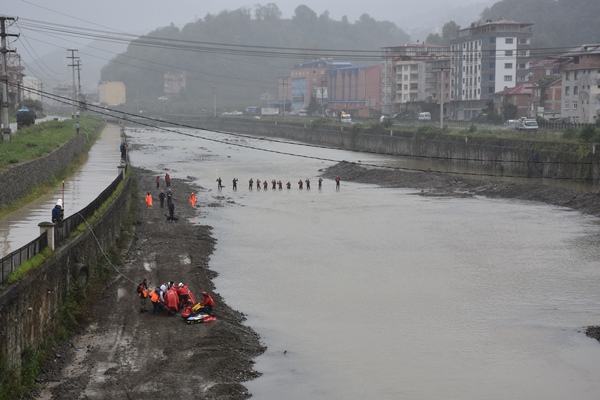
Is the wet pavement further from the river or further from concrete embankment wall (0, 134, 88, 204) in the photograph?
the river

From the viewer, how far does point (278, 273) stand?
29.5 m

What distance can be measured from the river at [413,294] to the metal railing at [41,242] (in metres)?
4.93

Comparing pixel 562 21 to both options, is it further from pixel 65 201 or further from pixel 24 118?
pixel 65 201

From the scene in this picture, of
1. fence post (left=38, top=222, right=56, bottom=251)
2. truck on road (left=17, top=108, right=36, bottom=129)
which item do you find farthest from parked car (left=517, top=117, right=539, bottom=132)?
fence post (left=38, top=222, right=56, bottom=251)

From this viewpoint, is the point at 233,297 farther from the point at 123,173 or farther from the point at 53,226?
the point at 123,173

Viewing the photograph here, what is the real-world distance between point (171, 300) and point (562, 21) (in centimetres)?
12215

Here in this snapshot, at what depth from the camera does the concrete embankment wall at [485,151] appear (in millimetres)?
53141

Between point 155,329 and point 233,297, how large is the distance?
5.06 metres

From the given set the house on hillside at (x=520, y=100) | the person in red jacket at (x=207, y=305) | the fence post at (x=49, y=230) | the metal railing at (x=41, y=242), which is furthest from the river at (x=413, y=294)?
the house on hillside at (x=520, y=100)

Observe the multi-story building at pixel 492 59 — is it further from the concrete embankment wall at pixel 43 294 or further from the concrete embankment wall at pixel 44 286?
the concrete embankment wall at pixel 43 294

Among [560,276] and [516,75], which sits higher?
[516,75]

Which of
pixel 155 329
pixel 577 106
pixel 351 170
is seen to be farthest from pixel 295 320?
pixel 577 106

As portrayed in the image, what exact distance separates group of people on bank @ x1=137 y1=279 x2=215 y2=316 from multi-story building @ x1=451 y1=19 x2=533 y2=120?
87.8m

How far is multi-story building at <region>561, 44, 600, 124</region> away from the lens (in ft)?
247
